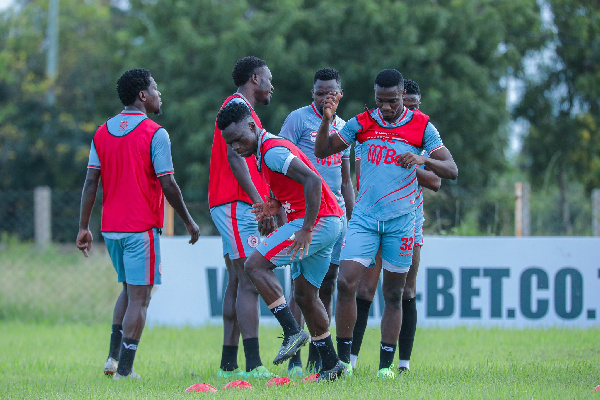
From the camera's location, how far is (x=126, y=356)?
6.28 metres

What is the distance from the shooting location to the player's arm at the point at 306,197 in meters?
5.33

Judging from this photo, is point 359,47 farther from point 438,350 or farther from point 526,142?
point 438,350

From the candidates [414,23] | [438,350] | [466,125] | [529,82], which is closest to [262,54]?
[414,23]

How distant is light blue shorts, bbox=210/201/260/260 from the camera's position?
6.29m

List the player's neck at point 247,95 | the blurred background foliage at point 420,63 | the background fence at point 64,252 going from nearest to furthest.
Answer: the player's neck at point 247,95 → the background fence at point 64,252 → the blurred background foliage at point 420,63

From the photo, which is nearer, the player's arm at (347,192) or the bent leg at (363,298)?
the bent leg at (363,298)

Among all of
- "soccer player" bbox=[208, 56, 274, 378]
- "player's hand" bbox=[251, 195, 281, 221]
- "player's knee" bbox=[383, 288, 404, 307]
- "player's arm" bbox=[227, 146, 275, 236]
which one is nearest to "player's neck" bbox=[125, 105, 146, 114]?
"soccer player" bbox=[208, 56, 274, 378]

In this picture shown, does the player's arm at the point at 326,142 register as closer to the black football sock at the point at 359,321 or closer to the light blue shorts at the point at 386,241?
the light blue shorts at the point at 386,241

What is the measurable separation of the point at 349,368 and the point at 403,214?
1.21 meters

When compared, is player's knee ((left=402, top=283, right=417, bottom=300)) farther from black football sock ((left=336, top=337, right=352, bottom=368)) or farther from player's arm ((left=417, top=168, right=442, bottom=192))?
player's arm ((left=417, top=168, right=442, bottom=192))

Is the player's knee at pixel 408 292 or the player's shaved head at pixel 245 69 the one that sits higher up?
the player's shaved head at pixel 245 69

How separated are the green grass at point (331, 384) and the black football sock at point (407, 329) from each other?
17cm

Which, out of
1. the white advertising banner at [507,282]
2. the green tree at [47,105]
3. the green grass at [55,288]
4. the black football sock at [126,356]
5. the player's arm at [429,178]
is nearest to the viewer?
the player's arm at [429,178]

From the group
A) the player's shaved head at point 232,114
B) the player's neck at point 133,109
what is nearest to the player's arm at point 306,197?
the player's shaved head at point 232,114
